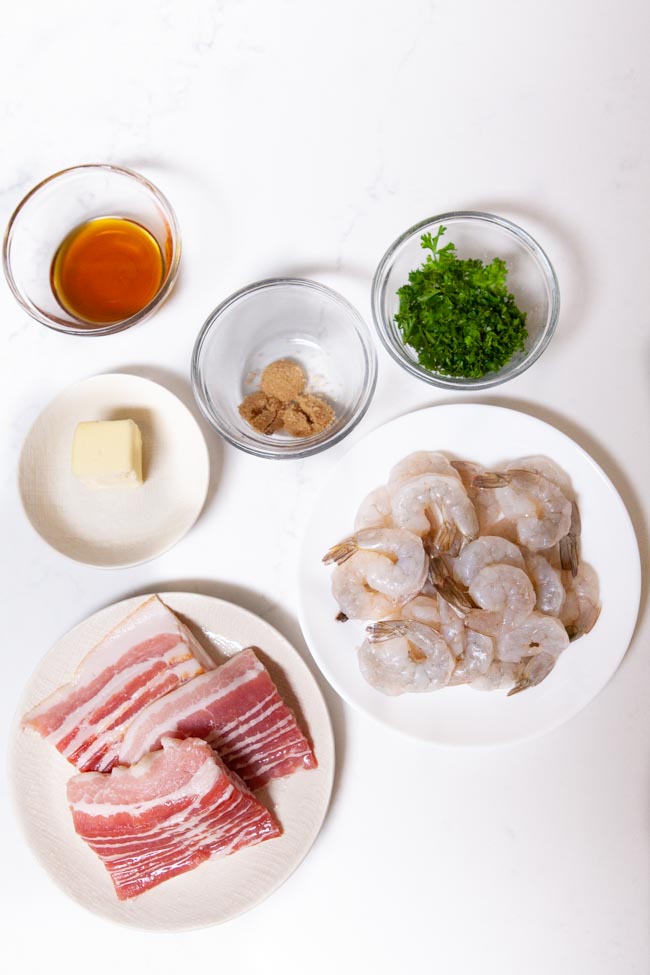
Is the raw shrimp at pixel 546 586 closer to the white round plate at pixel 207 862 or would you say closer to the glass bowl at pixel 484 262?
the glass bowl at pixel 484 262

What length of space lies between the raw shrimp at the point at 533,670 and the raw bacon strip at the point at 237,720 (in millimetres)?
484

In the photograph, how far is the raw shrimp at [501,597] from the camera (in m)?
1.57

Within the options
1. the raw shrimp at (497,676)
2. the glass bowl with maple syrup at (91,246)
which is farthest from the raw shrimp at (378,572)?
the glass bowl with maple syrup at (91,246)

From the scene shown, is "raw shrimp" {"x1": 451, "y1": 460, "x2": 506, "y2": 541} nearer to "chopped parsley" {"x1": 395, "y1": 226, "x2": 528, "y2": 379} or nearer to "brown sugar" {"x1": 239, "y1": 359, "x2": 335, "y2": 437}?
"chopped parsley" {"x1": 395, "y1": 226, "x2": 528, "y2": 379}

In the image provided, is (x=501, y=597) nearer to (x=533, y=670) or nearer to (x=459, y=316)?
(x=533, y=670)

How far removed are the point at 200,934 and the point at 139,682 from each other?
61cm

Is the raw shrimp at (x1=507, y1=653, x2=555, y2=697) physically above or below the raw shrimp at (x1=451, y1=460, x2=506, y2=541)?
below

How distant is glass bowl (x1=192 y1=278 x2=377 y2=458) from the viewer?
1674mm

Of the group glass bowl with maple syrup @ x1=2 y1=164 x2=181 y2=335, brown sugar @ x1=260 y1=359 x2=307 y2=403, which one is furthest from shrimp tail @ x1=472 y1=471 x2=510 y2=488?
glass bowl with maple syrup @ x1=2 y1=164 x2=181 y2=335

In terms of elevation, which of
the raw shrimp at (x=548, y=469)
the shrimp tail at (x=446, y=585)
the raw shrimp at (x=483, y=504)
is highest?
the raw shrimp at (x=548, y=469)

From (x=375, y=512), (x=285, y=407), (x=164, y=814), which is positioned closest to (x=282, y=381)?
(x=285, y=407)

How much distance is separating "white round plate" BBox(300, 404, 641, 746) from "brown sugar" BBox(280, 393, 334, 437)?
10 centimetres

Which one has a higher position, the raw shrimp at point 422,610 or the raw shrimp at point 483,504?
the raw shrimp at point 483,504

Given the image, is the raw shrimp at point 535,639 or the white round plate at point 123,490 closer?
the raw shrimp at point 535,639
